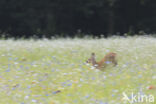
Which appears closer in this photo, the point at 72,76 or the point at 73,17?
the point at 72,76

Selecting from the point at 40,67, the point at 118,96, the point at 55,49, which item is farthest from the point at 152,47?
the point at 118,96

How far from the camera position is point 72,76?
8578 mm

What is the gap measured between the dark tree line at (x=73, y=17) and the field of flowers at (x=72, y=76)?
19343mm

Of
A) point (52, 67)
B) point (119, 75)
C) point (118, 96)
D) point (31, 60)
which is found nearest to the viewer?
point (118, 96)

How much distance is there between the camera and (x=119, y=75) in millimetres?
8453

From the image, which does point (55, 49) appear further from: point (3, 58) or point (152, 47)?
point (152, 47)

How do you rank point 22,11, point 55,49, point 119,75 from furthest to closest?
point 22,11
point 55,49
point 119,75

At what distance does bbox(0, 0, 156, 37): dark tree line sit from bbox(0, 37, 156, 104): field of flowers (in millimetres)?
19343

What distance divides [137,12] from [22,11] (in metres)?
10.2

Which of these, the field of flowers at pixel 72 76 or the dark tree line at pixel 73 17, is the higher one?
the field of flowers at pixel 72 76

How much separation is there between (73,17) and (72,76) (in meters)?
25.7

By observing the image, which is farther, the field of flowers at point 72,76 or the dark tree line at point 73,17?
the dark tree line at point 73,17

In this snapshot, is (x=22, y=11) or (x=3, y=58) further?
(x=22, y=11)

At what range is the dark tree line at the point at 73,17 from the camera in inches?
1249
